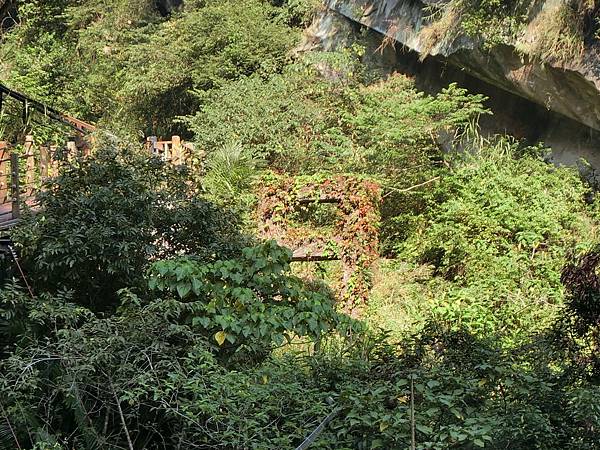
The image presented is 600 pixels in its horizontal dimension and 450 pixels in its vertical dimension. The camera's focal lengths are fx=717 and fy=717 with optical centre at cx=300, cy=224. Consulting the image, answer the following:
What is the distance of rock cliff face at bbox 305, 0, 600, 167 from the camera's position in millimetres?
10336

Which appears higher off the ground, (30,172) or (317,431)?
(317,431)

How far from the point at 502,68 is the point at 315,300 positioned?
723 cm

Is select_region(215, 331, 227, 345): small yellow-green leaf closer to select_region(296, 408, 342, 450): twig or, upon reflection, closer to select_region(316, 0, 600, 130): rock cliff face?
select_region(296, 408, 342, 450): twig

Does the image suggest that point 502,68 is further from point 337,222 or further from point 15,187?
point 15,187

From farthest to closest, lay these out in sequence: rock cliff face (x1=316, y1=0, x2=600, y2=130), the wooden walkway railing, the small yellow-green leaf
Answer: rock cliff face (x1=316, y1=0, x2=600, y2=130) → the wooden walkway railing → the small yellow-green leaf

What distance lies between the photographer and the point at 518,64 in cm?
1085

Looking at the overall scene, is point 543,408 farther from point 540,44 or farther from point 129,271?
point 540,44

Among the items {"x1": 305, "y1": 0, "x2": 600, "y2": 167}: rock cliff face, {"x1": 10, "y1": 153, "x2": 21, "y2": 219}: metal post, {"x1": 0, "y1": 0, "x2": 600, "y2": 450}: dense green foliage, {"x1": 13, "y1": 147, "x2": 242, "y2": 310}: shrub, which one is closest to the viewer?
{"x1": 0, "y1": 0, "x2": 600, "y2": 450}: dense green foliage

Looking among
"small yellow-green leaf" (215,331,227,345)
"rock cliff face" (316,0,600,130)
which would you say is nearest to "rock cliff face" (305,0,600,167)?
"rock cliff face" (316,0,600,130)

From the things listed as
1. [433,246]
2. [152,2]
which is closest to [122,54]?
[152,2]

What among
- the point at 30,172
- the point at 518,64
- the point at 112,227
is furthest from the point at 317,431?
the point at 518,64

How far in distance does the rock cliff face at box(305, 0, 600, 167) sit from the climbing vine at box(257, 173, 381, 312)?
3.28 m

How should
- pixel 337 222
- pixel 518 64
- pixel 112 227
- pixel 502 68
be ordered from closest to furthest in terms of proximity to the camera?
pixel 112 227 → pixel 337 222 → pixel 518 64 → pixel 502 68

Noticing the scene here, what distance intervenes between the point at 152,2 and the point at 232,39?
4.81 m
